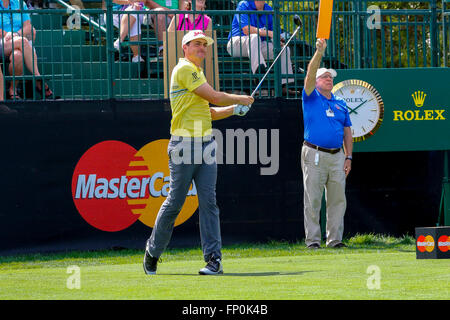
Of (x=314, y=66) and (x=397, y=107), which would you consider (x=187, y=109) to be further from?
(x=397, y=107)

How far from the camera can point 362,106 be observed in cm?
1205

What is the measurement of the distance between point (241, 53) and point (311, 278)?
17.7 ft

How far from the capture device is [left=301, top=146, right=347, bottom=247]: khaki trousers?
11.4 m

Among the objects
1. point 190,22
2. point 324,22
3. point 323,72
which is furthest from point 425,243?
point 190,22

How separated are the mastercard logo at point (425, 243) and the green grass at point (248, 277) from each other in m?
0.17

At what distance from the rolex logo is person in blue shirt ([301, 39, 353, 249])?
1.14m

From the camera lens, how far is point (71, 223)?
11516 mm

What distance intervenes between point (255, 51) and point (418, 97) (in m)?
2.26

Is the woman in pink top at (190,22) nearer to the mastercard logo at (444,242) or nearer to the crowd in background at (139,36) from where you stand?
the crowd in background at (139,36)

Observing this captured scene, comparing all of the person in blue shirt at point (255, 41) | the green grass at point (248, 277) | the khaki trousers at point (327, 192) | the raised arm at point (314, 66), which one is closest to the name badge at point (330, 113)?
the raised arm at point (314, 66)

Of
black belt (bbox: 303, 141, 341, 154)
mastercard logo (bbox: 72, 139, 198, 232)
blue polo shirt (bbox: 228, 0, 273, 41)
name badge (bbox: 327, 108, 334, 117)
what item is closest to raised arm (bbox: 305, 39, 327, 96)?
name badge (bbox: 327, 108, 334, 117)

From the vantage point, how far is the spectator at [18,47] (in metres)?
11.5

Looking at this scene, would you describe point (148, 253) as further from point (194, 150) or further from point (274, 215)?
point (274, 215)

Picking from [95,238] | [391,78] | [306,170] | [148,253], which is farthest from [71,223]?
[391,78]
